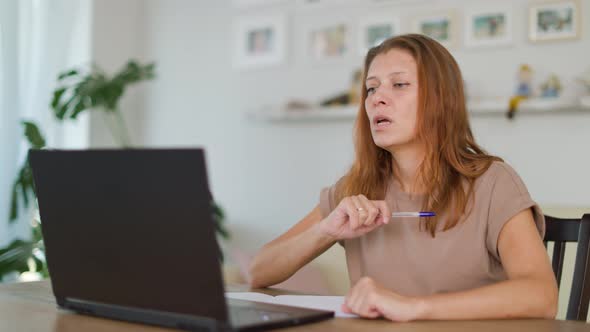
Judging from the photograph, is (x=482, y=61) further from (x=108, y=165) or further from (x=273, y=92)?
(x=108, y=165)

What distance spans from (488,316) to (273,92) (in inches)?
101

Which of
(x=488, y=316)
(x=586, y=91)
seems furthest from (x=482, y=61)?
(x=488, y=316)

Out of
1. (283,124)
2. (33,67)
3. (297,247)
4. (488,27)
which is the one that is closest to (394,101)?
(297,247)

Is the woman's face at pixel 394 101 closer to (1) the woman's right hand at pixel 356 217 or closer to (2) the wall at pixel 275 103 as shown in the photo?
(1) the woman's right hand at pixel 356 217

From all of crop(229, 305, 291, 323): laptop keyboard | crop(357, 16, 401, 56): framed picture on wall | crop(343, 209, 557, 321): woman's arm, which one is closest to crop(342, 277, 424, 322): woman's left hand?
crop(343, 209, 557, 321): woman's arm

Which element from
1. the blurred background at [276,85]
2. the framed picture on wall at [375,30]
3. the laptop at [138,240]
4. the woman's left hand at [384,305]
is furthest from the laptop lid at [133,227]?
the framed picture on wall at [375,30]

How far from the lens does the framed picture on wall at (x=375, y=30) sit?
3154 mm

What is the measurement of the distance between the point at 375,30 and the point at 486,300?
225cm

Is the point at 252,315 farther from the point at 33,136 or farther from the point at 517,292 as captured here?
the point at 33,136

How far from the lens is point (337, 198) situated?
170cm

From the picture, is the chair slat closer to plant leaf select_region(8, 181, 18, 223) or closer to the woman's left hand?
the woman's left hand

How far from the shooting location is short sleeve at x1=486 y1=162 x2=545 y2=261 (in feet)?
4.52

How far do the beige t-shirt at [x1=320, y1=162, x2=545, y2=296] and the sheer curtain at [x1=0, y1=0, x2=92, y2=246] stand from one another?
2.43 m

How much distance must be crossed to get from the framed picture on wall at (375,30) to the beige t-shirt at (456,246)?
175cm
